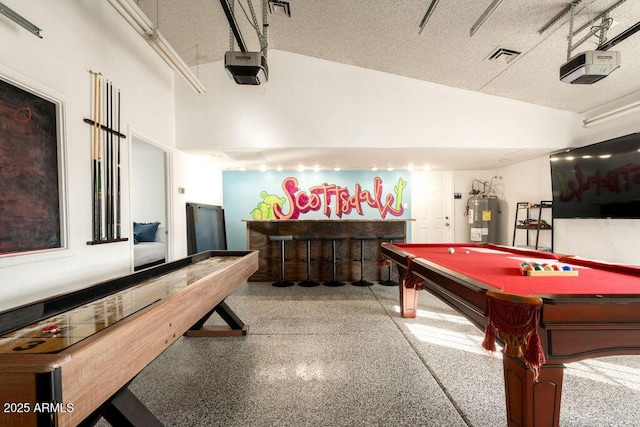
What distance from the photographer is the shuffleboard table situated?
0.63 meters

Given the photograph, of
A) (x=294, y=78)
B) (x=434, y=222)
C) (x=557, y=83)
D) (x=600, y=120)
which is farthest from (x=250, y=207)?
(x=600, y=120)

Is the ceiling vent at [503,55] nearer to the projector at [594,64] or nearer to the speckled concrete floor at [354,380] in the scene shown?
the projector at [594,64]

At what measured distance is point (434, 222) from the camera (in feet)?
22.8

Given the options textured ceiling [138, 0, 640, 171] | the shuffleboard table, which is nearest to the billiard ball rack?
the shuffleboard table

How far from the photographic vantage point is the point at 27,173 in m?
2.12

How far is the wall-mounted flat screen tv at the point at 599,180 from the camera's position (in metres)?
3.55

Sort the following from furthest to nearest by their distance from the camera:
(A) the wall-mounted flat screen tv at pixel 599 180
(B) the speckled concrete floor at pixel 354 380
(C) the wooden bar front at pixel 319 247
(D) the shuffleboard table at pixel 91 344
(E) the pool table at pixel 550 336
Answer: (C) the wooden bar front at pixel 319 247 → (A) the wall-mounted flat screen tv at pixel 599 180 → (B) the speckled concrete floor at pixel 354 380 → (E) the pool table at pixel 550 336 → (D) the shuffleboard table at pixel 91 344

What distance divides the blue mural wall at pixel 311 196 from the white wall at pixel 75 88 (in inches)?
127

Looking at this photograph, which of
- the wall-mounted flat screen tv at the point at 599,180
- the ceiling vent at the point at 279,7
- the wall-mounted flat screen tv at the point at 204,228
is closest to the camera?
the ceiling vent at the point at 279,7

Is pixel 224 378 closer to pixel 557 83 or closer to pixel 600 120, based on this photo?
pixel 557 83

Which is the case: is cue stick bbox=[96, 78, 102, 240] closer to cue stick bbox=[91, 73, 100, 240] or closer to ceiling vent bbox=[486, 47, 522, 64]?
cue stick bbox=[91, 73, 100, 240]

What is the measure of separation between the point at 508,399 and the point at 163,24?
467 cm

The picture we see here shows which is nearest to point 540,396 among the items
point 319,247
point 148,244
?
point 319,247

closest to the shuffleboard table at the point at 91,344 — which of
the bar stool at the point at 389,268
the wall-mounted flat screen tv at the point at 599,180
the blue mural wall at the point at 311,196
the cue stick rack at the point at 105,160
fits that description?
the cue stick rack at the point at 105,160
